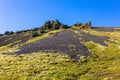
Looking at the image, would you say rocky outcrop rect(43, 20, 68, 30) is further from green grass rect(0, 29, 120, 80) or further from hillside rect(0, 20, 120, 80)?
green grass rect(0, 29, 120, 80)

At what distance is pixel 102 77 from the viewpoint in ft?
136

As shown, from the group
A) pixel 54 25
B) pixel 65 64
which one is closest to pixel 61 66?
pixel 65 64

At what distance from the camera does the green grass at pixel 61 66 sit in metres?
43.7

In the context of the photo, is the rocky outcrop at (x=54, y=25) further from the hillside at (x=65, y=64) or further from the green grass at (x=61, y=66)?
the green grass at (x=61, y=66)

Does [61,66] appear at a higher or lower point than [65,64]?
lower

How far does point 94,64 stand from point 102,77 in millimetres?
10522

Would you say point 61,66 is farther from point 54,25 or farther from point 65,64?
point 54,25

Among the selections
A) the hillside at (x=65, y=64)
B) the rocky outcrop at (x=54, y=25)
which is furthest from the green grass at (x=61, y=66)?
the rocky outcrop at (x=54, y=25)

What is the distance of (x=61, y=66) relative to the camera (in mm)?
50250

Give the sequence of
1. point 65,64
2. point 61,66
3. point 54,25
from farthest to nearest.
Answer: point 54,25, point 65,64, point 61,66

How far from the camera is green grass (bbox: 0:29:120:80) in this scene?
4372cm

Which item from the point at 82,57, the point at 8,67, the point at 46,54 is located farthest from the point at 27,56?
the point at 82,57

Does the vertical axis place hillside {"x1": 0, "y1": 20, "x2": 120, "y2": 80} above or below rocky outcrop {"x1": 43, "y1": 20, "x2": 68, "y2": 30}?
below

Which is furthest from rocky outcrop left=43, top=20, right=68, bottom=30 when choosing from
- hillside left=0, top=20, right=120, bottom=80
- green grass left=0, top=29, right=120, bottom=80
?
green grass left=0, top=29, right=120, bottom=80
